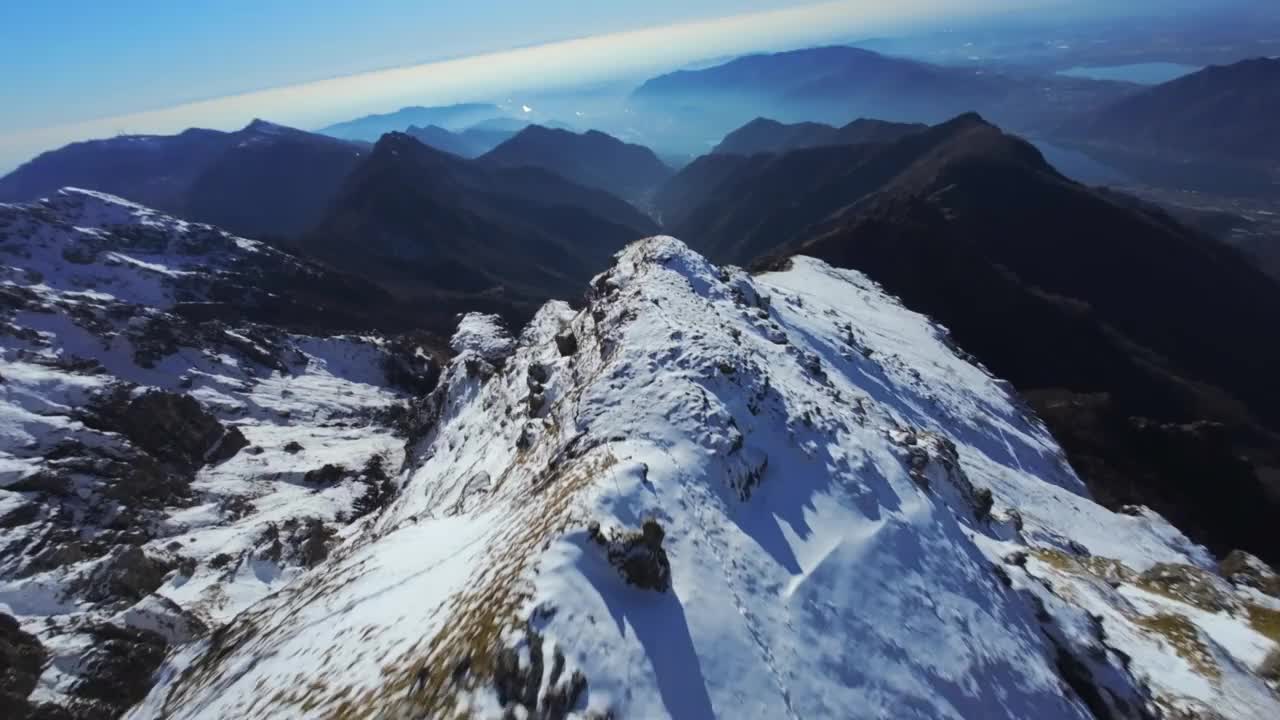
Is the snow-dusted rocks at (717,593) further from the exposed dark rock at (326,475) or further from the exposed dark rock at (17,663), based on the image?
the exposed dark rock at (326,475)

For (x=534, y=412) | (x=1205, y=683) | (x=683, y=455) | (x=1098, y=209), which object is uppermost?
(x=683, y=455)

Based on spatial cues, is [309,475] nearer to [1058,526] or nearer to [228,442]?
[228,442]

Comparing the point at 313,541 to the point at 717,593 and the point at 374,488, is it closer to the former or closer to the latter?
the point at 374,488

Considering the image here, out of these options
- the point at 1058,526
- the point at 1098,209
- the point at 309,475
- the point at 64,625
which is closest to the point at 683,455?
the point at 1058,526

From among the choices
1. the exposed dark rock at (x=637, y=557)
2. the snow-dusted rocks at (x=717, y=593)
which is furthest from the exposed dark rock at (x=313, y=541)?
the exposed dark rock at (x=637, y=557)

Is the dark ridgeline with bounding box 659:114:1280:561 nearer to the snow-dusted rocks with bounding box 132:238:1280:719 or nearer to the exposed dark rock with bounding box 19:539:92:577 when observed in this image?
the snow-dusted rocks with bounding box 132:238:1280:719

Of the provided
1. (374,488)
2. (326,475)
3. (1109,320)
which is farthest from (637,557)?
(1109,320)
